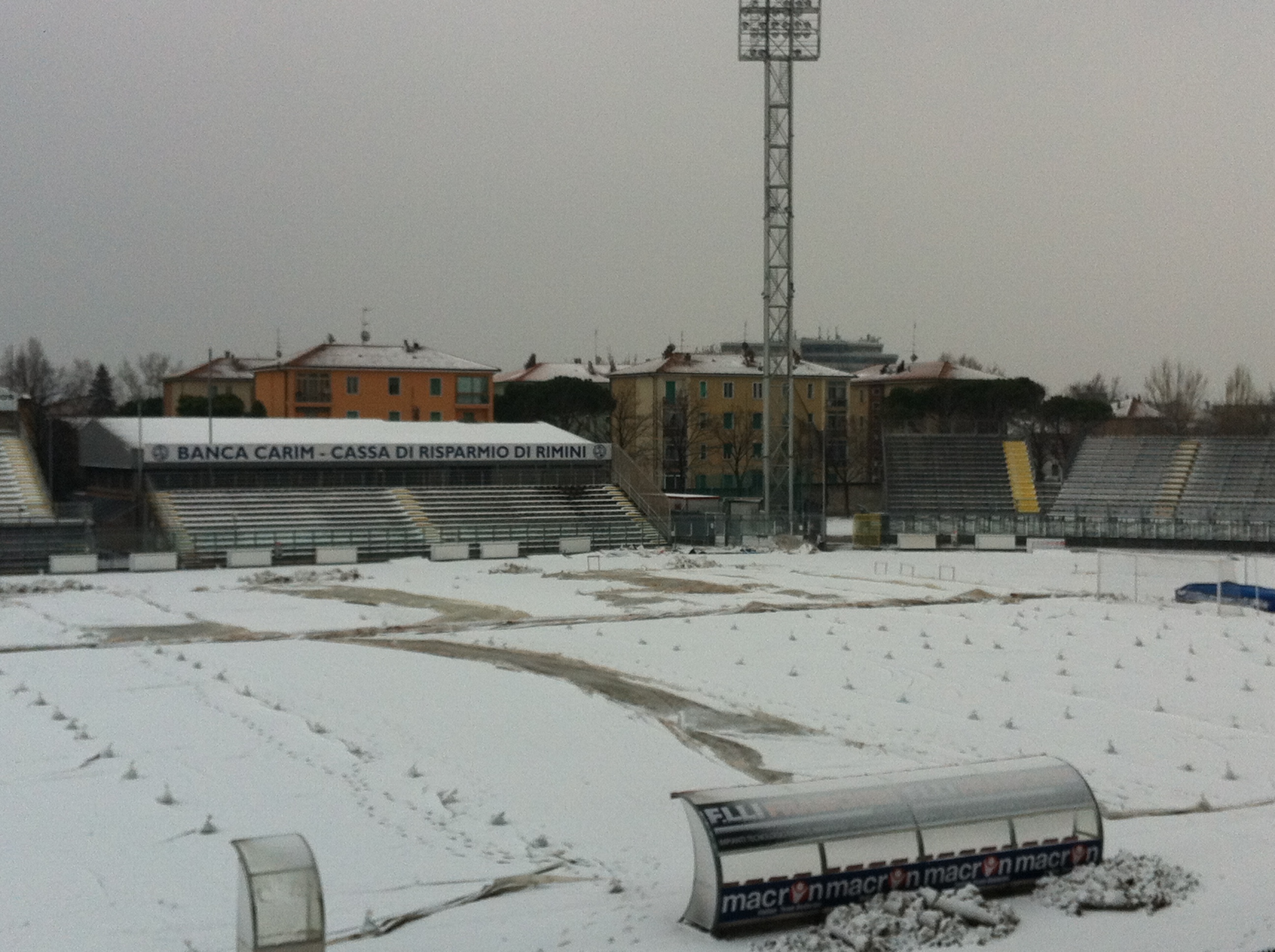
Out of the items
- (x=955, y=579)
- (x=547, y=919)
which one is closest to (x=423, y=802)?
(x=547, y=919)

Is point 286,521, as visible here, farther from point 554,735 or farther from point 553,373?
point 553,373

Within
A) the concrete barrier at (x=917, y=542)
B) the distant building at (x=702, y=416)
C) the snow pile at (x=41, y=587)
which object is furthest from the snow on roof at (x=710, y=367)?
the snow pile at (x=41, y=587)

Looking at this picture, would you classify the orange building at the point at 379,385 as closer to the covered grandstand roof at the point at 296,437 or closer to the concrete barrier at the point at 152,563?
the covered grandstand roof at the point at 296,437

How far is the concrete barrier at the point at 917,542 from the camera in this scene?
55500mm

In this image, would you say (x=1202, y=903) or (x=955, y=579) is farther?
(x=955, y=579)

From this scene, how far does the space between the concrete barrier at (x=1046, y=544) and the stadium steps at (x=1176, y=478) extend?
5.93m

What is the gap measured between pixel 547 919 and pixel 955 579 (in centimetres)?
3232

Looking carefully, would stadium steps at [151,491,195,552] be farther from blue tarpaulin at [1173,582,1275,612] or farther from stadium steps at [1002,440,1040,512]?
stadium steps at [1002,440,1040,512]

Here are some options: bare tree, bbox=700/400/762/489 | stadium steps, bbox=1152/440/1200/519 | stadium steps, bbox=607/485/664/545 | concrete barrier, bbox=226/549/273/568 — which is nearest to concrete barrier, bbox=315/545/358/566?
concrete barrier, bbox=226/549/273/568

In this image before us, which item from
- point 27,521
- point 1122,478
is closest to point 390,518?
point 27,521

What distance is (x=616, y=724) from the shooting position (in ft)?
68.7

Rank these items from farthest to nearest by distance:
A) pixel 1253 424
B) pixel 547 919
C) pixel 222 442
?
pixel 1253 424, pixel 222 442, pixel 547 919

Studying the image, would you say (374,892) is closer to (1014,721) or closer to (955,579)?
(1014,721)

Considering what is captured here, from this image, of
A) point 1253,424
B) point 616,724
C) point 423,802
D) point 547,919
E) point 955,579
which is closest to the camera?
point 547,919
